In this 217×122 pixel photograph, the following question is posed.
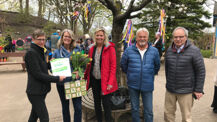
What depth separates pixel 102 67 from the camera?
258cm

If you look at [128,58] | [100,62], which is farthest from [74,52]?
[128,58]

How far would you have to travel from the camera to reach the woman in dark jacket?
207 centimetres

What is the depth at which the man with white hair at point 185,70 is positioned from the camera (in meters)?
2.28

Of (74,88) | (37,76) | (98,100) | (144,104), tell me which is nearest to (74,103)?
(74,88)

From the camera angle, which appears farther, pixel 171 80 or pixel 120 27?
pixel 120 27

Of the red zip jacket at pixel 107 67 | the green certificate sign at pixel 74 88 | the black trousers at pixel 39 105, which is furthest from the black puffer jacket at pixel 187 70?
the black trousers at pixel 39 105

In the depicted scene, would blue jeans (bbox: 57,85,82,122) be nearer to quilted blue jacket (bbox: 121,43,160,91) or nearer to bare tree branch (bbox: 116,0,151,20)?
quilted blue jacket (bbox: 121,43,160,91)

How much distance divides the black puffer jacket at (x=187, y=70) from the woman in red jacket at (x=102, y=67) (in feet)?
3.16

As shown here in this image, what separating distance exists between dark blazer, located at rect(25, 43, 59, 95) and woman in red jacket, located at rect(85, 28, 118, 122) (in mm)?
690

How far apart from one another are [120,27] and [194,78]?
1866mm

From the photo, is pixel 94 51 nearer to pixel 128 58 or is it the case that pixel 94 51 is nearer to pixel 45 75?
pixel 128 58

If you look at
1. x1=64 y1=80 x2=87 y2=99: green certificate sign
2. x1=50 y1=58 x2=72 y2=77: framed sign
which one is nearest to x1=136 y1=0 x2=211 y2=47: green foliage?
x1=64 y1=80 x2=87 y2=99: green certificate sign

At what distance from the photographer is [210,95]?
15.9 ft

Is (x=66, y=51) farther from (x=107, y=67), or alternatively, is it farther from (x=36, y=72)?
(x=107, y=67)
